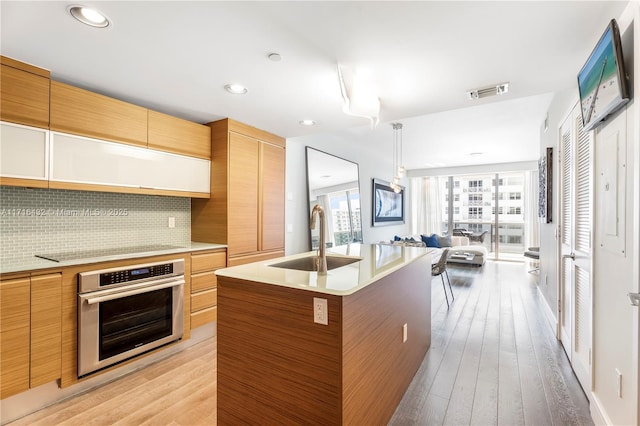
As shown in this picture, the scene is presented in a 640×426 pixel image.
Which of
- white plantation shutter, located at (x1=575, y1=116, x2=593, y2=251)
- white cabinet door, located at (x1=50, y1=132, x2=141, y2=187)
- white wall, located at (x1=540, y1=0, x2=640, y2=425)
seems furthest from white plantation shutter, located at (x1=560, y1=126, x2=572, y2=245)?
white cabinet door, located at (x1=50, y1=132, x2=141, y2=187)

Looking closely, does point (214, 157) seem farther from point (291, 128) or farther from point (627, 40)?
point (627, 40)

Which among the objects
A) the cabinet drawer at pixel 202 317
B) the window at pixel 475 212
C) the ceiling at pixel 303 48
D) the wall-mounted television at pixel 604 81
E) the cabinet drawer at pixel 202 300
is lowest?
the cabinet drawer at pixel 202 317

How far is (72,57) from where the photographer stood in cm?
197

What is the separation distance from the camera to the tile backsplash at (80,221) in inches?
85.1

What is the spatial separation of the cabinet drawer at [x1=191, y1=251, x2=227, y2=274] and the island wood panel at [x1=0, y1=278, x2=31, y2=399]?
116 cm

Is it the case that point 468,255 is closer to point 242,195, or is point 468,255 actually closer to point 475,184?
point 475,184

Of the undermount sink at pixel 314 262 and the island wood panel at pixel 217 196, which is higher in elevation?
the island wood panel at pixel 217 196

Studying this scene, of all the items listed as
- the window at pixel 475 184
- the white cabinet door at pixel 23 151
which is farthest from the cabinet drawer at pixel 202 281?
the window at pixel 475 184

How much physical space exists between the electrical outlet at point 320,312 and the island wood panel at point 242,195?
2.00 m

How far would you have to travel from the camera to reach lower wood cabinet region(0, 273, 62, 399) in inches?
70.1

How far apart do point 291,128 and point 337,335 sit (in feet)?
9.05

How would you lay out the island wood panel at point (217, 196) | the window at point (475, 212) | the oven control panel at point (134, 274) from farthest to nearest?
the window at point (475, 212) → the island wood panel at point (217, 196) → the oven control panel at point (134, 274)

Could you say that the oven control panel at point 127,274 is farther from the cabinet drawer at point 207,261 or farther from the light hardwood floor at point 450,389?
the light hardwood floor at point 450,389

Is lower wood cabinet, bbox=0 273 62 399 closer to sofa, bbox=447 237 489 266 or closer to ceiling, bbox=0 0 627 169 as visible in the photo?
ceiling, bbox=0 0 627 169
